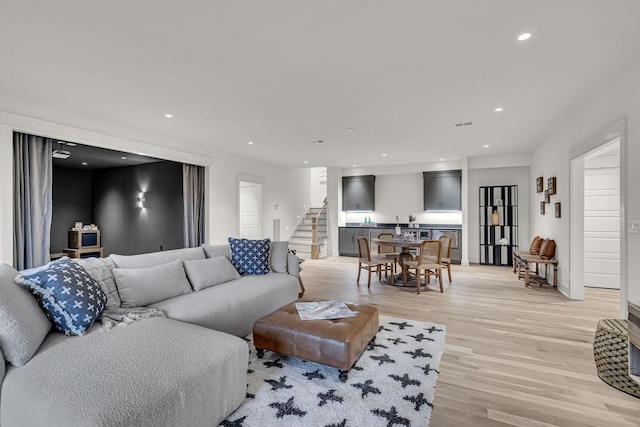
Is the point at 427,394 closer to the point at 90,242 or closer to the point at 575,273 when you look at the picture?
the point at 575,273

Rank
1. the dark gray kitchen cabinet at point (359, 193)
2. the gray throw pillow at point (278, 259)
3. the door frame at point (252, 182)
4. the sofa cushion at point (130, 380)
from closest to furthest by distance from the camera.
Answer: the sofa cushion at point (130, 380)
the gray throw pillow at point (278, 259)
the door frame at point (252, 182)
the dark gray kitchen cabinet at point (359, 193)

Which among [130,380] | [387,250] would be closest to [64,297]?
[130,380]

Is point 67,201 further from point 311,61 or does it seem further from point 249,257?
point 311,61

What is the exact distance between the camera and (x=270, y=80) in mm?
3078

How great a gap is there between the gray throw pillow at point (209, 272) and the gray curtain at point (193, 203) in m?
2.85

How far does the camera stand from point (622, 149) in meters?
2.94

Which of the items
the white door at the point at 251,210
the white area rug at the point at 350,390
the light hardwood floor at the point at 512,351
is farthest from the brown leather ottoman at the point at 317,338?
the white door at the point at 251,210

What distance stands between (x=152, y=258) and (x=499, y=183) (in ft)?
25.0

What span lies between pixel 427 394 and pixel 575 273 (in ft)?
12.0

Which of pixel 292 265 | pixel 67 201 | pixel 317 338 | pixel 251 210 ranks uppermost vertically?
pixel 67 201

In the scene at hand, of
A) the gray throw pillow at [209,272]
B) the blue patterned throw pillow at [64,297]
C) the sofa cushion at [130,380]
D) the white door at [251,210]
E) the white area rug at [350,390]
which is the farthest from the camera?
the white door at [251,210]

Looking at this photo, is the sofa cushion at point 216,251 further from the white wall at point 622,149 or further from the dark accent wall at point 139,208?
the white wall at point 622,149

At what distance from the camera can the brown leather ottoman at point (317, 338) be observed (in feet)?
7.18

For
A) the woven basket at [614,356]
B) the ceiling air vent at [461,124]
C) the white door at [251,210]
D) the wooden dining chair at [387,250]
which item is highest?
the ceiling air vent at [461,124]
